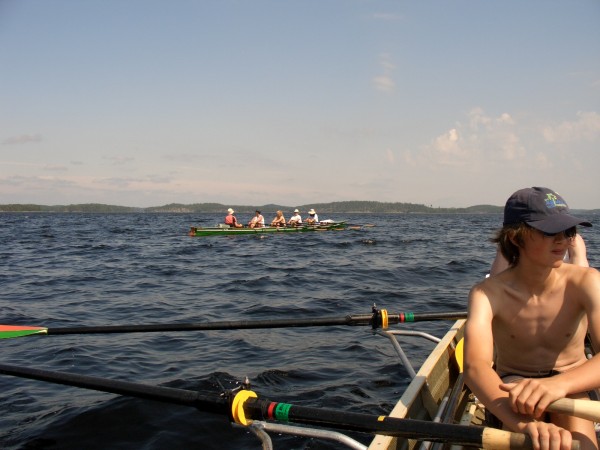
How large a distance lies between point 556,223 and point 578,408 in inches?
36.5

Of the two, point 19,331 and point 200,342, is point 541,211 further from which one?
point 200,342

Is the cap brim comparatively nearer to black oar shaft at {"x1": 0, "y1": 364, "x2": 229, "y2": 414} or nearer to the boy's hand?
the boy's hand

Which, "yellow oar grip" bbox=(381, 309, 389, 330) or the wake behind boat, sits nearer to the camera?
"yellow oar grip" bbox=(381, 309, 389, 330)

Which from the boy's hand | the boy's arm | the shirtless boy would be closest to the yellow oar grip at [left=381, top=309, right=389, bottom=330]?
the shirtless boy

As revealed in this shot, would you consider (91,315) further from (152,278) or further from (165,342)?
(152,278)

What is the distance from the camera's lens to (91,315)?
409 inches

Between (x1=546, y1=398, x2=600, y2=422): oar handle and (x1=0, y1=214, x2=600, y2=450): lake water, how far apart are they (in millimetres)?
1229

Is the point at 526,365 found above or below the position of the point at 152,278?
above

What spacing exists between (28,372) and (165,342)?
15.0 ft

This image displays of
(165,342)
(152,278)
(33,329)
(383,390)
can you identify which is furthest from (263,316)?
(152,278)

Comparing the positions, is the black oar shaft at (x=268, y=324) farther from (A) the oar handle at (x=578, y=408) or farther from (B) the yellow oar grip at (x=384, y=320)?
(A) the oar handle at (x=578, y=408)

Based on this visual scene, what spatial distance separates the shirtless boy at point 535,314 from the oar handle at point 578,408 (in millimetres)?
186

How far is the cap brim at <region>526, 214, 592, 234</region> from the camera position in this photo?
2561mm

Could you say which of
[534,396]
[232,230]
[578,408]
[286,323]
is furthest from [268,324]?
[232,230]
